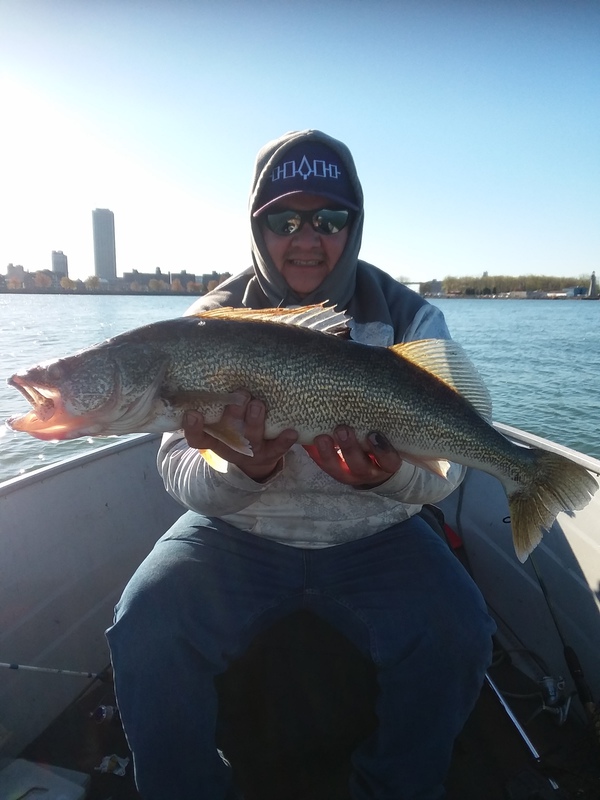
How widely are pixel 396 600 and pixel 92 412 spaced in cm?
164

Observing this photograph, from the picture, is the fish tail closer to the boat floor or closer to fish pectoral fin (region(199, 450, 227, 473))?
the boat floor

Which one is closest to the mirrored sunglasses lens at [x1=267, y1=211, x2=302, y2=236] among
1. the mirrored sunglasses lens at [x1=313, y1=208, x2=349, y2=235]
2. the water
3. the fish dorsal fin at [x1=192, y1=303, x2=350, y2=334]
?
the mirrored sunglasses lens at [x1=313, y1=208, x2=349, y2=235]

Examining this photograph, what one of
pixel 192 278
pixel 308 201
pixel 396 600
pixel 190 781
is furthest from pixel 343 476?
pixel 192 278

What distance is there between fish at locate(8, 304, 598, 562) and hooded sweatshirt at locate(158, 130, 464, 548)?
230mm

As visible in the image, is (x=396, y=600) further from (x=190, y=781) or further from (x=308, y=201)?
(x=308, y=201)

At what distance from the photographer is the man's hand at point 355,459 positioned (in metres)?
2.45

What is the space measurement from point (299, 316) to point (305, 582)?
1.30m

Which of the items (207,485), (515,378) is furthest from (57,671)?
(515,378)

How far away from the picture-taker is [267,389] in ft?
7.95

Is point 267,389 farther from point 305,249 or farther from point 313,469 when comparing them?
point 305,249

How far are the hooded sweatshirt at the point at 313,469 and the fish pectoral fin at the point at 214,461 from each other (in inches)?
1.2

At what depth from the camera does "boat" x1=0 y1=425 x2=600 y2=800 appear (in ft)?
8.64

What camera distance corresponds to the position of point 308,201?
3.12 metres

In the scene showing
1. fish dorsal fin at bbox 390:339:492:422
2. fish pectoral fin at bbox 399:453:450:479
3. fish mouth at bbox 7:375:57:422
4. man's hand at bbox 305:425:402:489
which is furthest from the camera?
fish dorsal fin at bbox 390:339:492:422
